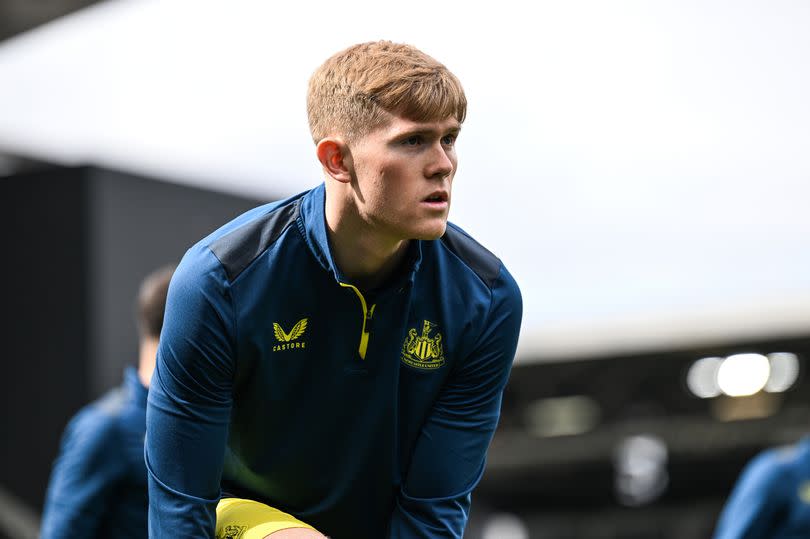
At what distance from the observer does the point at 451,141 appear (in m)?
3.14

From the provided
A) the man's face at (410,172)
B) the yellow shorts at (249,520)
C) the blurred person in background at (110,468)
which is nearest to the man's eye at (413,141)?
the man's face at (410,172)

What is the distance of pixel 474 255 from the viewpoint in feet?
11.4

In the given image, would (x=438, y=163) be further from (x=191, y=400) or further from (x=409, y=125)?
(x=191, y=400)

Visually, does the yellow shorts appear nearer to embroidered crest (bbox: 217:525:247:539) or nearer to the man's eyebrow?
embroidered crest (bbox: 217:525:247:539)

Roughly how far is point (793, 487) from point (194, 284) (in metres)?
4.33

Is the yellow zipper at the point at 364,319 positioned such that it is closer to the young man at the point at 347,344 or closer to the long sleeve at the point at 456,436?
the young man at the point at 347,344

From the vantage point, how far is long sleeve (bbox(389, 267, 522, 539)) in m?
3.47

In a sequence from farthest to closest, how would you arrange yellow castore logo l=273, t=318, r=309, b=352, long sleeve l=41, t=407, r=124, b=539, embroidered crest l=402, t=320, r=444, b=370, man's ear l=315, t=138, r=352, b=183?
long sleeve l=41, t=407, r=124, b=539, embroidered crest l=402, t=320, r=444, b=370, yellow castore logo l=273, t=318, r=309, b=352, man's ear l=315, t=138, r=352, b=183

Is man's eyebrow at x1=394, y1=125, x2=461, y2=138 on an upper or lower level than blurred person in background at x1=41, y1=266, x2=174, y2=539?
upper

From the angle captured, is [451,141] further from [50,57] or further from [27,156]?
[27,156]

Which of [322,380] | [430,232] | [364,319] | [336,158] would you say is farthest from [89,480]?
[430,232]

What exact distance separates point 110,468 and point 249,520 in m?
2.09

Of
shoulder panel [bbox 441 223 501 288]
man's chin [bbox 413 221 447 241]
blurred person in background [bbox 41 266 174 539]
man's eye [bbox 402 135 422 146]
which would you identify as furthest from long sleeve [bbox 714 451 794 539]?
man's eye [bbox 402 135 422 146]

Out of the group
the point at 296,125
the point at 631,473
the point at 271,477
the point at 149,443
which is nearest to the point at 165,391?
the point at 149,443
